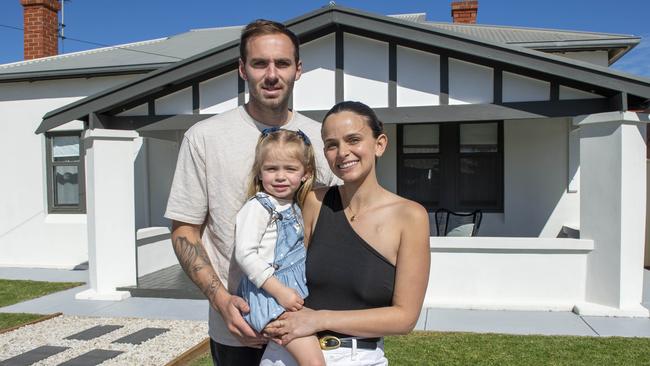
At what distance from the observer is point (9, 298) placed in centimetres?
791

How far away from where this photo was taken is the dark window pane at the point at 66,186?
10719 mm

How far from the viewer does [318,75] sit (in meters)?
7.25

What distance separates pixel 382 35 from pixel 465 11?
7.59 meters

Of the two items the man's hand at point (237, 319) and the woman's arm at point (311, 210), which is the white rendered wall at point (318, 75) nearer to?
the woman's arm at point (311, 210)

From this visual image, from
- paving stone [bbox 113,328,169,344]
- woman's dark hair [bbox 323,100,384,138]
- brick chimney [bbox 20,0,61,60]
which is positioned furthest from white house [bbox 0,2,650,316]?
woman's dark hair [bbox 323,100,384,138]

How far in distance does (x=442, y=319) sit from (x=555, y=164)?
14.3 ft

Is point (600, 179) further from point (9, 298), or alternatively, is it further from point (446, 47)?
point (9, 298)

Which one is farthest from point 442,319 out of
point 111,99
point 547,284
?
point 111,99

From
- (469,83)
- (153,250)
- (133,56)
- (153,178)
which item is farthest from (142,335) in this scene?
(133,56)

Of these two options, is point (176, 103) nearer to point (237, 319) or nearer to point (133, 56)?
point (133, 56)

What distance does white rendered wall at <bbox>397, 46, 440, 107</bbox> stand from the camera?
22.9ft

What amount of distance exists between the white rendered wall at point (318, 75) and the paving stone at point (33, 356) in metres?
4.18

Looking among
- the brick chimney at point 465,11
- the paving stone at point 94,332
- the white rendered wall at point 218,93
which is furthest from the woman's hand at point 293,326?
the brick chimney at point 465,11

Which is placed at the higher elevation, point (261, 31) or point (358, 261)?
point (261, 31)
